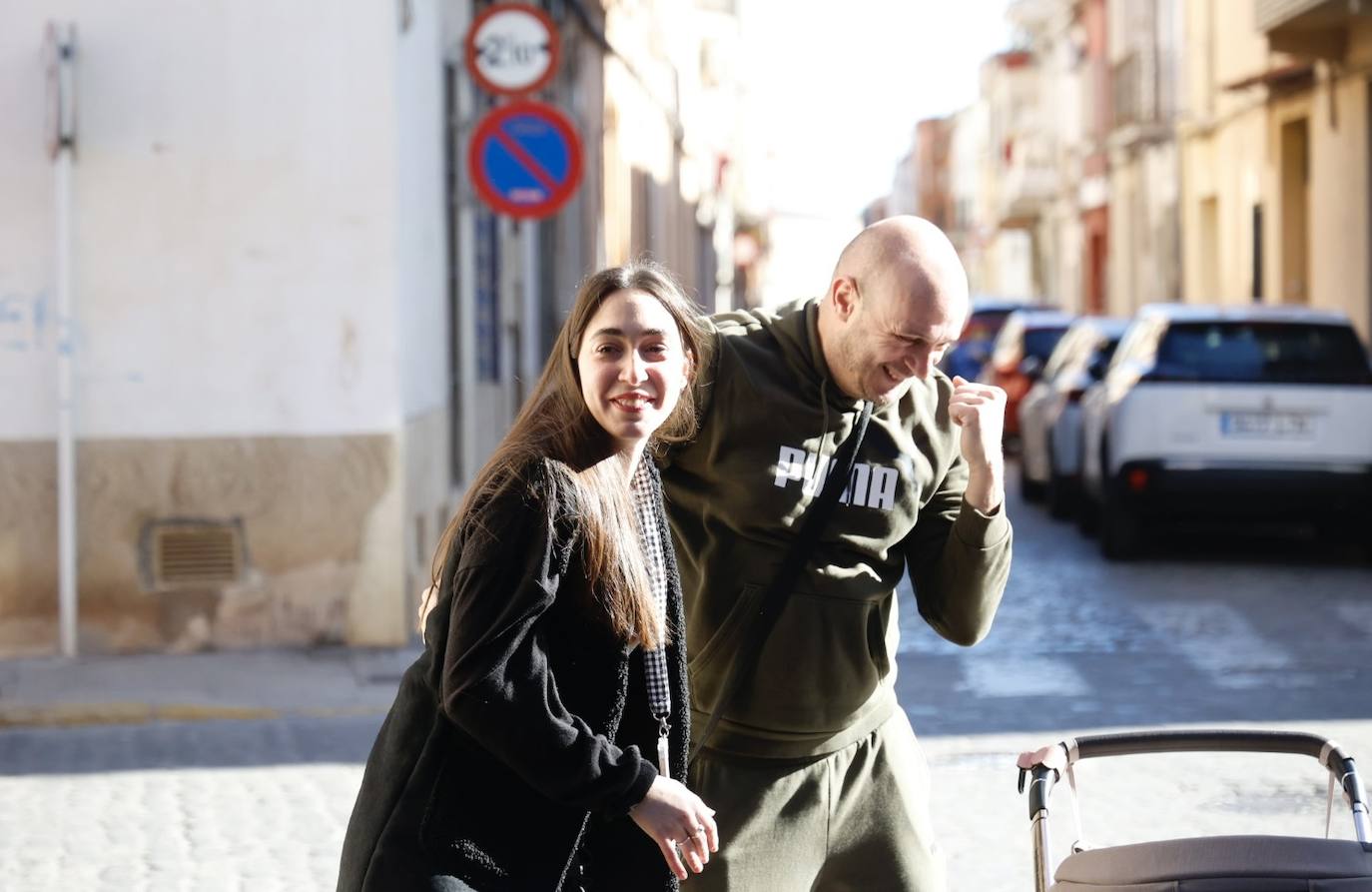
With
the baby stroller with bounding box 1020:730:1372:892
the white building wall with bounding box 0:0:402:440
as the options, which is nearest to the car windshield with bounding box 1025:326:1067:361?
the white building wall with bounding box 0:0:402:440

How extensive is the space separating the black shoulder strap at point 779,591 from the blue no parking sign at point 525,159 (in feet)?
28.2

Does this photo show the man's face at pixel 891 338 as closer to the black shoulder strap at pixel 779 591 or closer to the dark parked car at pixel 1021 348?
the black shoulder strap at pixel 779 591

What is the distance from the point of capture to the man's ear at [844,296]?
354 centimetres

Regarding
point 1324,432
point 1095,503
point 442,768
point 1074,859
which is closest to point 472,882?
point 442,768

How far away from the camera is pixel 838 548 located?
11.8 feet

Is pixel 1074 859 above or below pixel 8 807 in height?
above

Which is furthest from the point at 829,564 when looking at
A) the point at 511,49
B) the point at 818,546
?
the point at 511,49

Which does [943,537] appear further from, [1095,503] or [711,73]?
[711,73]

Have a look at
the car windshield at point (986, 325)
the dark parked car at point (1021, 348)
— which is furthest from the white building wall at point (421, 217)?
the car windshield at point (986, 325)

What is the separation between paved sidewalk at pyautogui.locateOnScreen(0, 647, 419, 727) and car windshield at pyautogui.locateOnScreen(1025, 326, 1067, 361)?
1340cm

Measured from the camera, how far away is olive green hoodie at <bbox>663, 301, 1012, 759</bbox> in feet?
11.6

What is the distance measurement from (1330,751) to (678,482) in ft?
3.64

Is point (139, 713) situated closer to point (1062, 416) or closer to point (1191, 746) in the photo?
point (1191, 746)

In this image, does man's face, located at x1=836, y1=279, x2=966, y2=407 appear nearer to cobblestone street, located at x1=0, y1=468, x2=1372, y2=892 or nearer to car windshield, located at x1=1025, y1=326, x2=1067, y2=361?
cobblestone street, located at x1=0, y1=468, x2=1372, y2=892
